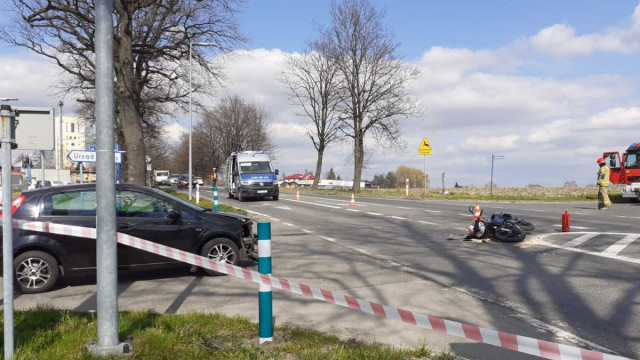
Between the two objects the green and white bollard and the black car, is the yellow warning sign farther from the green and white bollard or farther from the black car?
the green and white bollard

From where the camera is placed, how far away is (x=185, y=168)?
325ft

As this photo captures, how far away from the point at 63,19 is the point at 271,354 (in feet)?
72.7

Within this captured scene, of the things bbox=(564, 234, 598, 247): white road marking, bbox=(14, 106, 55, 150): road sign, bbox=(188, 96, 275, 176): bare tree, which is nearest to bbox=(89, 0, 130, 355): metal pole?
bbox=(14, 106, 55, 150): road sign

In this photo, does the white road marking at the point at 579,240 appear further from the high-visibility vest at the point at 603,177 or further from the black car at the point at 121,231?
the high-visibility vest at the point at 603,177

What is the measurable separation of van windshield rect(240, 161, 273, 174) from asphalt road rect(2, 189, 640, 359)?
16890 millimetres

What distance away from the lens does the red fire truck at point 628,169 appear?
83.2 ft

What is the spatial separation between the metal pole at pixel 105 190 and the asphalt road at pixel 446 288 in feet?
6.10

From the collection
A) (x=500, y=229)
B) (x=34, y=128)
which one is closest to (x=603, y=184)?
(x=500, y=229)

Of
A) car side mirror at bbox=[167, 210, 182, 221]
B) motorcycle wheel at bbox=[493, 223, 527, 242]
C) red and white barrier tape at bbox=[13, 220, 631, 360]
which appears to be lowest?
motorcycle wheel at bbox=[493, 223, 527, 242]

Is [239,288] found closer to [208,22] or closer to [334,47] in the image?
[208,22]

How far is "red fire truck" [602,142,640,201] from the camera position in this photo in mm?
25373

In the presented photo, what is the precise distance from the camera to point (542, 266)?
8.47 meters

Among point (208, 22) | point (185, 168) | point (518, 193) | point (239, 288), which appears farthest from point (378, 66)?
point (185, 168)

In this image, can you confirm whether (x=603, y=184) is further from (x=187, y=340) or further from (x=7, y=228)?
(x=7, y=228)
